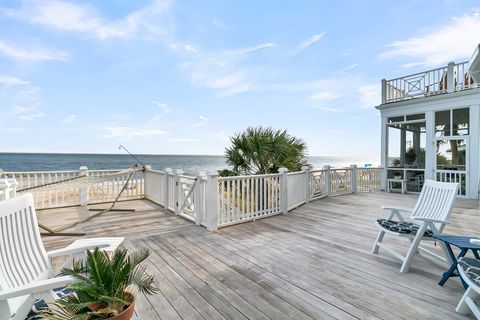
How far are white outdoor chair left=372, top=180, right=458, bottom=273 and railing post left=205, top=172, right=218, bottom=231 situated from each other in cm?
248

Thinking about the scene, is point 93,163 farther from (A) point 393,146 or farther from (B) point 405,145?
(B) point 405,145

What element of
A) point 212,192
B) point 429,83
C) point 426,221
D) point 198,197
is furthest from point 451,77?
point 198,197

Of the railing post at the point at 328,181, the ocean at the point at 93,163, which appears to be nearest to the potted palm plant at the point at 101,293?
the railing post at the point at 328,181

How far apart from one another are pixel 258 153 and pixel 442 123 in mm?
6490

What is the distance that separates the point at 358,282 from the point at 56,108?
775 inches

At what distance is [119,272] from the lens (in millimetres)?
1338

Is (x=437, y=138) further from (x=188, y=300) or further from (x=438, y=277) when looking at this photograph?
(x=188, y=300)

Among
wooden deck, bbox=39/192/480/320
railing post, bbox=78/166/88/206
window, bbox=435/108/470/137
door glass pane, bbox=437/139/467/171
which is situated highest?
window, bbox=435/108/470/137

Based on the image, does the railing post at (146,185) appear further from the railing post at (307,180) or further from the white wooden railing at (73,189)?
the railing post at (307,180)

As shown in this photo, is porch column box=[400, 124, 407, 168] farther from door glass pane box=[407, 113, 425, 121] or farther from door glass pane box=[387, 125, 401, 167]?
door glass pane box=[407, 113, 425, 121]

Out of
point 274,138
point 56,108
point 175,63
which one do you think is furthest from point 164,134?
point 274,138

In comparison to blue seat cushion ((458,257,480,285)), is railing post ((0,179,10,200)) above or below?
above

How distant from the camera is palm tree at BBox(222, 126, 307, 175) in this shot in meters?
6.63

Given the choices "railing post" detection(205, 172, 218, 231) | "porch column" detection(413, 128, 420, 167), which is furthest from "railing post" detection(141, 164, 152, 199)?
"porch column" detection(413, 128, 420, 167)
